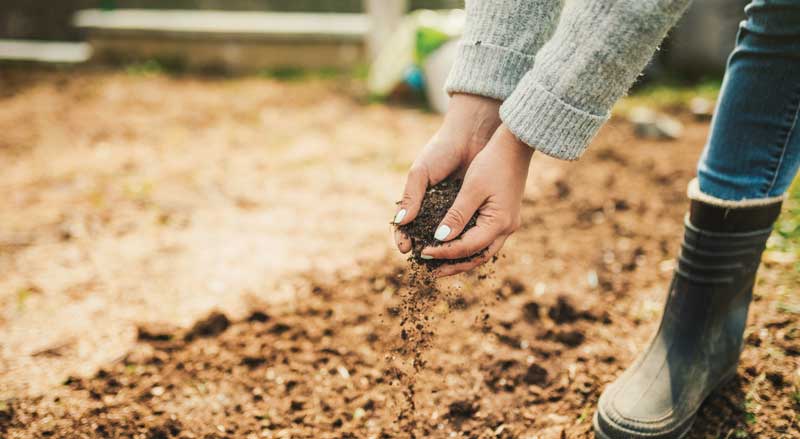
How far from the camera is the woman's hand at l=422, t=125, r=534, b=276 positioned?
1.03 metres

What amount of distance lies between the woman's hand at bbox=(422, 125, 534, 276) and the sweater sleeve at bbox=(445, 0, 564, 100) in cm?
13

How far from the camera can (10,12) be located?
6074 mm

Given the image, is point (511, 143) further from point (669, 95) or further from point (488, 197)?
point (669, 95)

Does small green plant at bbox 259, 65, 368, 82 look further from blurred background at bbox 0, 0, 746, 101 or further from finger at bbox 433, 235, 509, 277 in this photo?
finger at bbox 433, 235, 509, 277

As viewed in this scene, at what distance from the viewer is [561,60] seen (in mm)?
945

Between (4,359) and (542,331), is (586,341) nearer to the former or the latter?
(542,331)

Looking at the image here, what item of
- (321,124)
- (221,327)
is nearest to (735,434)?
(221,327)

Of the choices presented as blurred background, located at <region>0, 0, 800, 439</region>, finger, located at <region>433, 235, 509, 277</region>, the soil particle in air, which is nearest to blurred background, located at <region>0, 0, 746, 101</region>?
blurred background, located at <region>0, 0, 800, 439</region>

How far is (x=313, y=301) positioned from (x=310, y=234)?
59 centimetres

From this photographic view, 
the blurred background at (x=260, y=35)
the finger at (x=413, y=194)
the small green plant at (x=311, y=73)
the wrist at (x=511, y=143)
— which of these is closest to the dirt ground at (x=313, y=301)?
the finger at (x=413, y=194)

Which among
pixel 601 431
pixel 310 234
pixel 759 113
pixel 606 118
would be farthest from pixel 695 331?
pixel 310 234

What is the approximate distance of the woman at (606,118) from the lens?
94 centimetres

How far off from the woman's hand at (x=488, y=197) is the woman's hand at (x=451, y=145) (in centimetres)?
11

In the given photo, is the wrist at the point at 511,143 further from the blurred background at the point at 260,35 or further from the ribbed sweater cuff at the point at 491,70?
the blurred background at the point at 260,35
